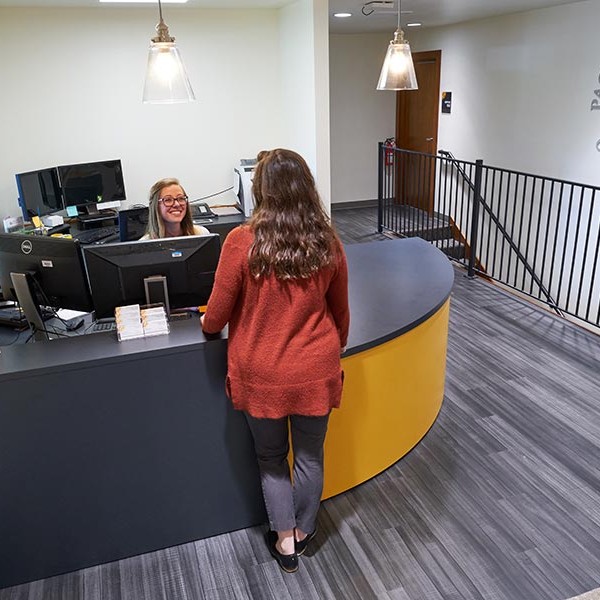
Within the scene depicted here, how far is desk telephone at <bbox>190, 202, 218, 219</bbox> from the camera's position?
472cm

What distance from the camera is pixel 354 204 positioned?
809 cm

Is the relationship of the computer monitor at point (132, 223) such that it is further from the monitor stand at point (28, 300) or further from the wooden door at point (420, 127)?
the wooden door at point (420, 127)

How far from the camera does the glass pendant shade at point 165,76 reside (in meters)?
2.53

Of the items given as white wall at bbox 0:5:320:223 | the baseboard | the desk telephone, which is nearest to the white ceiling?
white wall at bbox 0:5:320:223

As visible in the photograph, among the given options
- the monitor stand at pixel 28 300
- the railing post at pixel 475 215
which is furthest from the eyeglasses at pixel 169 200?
the railing post at pixel 475 215

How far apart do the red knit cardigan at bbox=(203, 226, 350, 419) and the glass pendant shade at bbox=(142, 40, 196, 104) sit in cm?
120

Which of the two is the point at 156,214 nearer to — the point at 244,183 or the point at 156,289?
the point at 156,289

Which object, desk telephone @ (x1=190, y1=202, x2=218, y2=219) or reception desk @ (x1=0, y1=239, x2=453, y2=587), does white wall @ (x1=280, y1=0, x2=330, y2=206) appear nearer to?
desk telephone @ (x1=190, y1=202, x2=218, y2=219)

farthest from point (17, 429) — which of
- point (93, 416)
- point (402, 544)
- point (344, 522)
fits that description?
point (402, 544)

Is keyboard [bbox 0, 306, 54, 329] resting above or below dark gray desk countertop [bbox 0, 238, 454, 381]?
below

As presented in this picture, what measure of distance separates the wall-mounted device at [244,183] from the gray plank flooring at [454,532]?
2.41 metres

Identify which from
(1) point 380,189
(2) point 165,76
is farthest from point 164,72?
(1) point 380,189

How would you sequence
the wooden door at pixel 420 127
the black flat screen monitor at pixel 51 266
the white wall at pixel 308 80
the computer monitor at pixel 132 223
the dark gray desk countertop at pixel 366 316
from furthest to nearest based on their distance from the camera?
the wooden door at pixel 420 127
the white wall at pixel 308 80
the computer monitor at pixel 132 223
the black flat screen monitor at pixel 51 266
the dark gray desk countertop at pixel 366 316

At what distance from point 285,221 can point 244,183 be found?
10.5 feet
